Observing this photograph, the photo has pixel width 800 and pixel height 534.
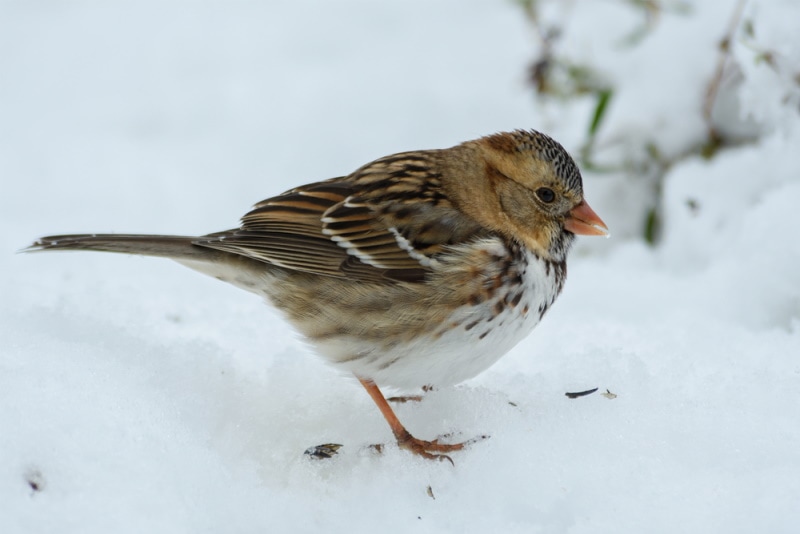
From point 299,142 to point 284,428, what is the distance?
348 cm

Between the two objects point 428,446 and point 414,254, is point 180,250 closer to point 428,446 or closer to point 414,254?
point 414,254

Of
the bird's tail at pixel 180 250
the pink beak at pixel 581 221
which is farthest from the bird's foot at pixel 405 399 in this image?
the pink beak at pixel 581 221

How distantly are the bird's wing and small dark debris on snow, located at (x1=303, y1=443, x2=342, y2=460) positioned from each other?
0.70 metres

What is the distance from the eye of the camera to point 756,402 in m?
3.73

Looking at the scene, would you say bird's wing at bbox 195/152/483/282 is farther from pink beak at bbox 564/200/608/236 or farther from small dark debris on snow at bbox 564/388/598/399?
small dark debris on snow at bbox 564/388/598/399

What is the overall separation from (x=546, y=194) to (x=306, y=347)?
1.19 metres

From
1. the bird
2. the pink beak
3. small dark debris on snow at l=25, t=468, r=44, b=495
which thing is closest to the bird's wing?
the bird

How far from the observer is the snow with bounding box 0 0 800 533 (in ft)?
10.6

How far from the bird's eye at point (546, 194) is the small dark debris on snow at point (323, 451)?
1.36 metres

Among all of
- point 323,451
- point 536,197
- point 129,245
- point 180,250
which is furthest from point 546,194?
point 129,245

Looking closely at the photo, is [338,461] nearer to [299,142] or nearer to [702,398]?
[702,398]

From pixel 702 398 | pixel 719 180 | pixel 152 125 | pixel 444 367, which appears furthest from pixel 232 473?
pixel 152 125

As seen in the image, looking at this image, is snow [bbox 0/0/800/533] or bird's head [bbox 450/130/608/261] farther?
bird's head [bbox 450/130/608/261]

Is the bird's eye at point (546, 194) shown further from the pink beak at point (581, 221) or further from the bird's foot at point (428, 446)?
the bird's foot at point (428, 446)
